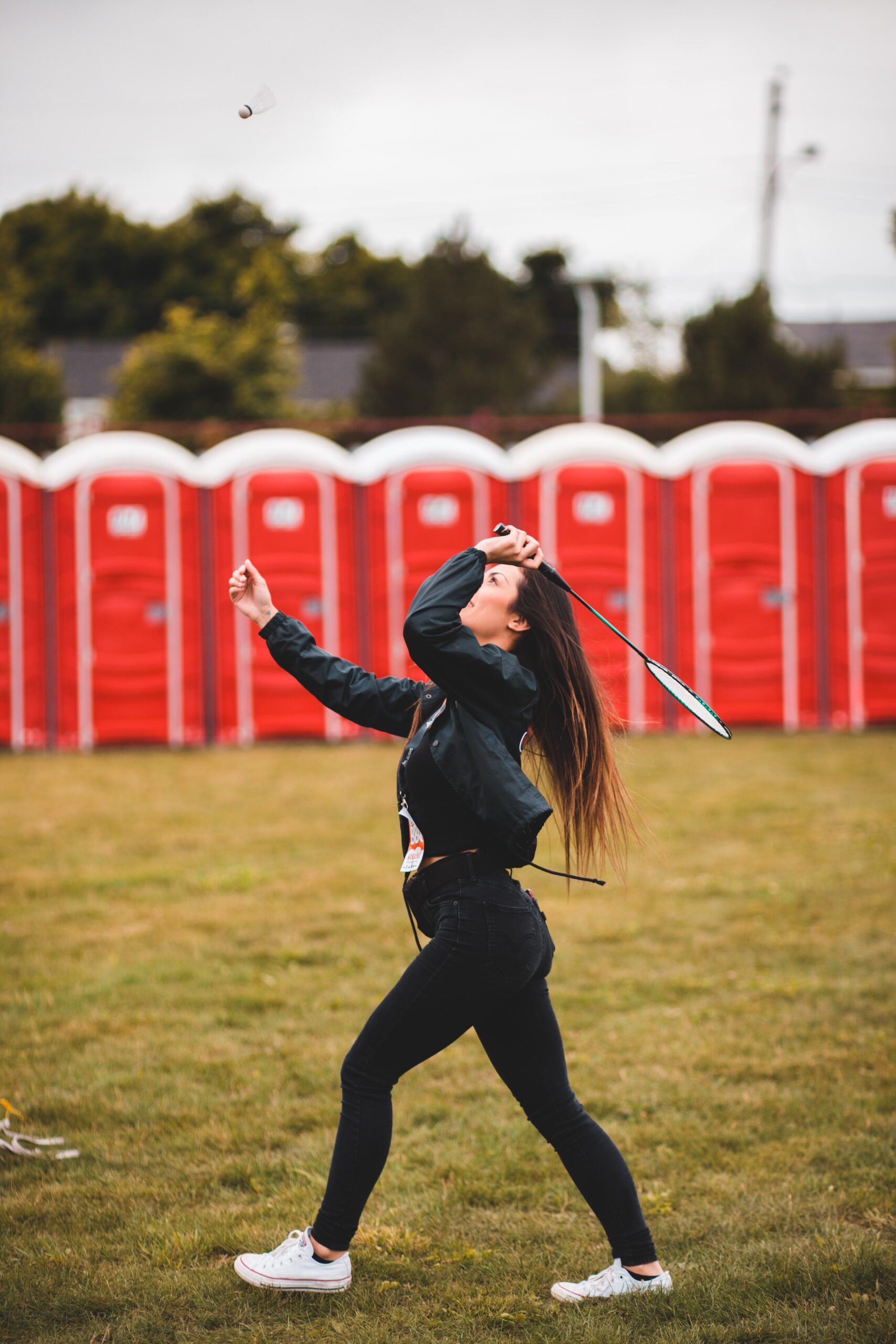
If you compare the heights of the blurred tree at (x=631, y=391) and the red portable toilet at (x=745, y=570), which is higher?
the blurred tree at (x=631, y=391)

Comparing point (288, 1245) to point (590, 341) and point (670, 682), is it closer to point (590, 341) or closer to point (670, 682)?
point (670, 682)

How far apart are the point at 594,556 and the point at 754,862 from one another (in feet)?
15.7

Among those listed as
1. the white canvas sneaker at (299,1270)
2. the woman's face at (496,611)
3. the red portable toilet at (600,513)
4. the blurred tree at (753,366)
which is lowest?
the white canvas sneaker at (299,1270)

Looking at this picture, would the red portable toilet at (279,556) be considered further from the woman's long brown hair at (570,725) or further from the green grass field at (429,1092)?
the woman's long brown hair at (570,725)

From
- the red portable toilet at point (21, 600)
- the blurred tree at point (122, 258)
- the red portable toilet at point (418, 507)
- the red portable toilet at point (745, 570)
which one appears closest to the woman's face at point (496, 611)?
the red portable toilet at point (418, 507)

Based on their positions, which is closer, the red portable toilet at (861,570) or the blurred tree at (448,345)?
the red portable toilet at (861,570)

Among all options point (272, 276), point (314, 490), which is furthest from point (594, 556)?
point (272, 276)

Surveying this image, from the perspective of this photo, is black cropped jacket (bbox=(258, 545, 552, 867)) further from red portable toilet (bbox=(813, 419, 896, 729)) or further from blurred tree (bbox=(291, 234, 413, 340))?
blurred tree (bbox=(291, 234, 413, 340))

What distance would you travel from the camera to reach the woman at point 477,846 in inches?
99.3

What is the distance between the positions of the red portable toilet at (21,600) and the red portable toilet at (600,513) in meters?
4.32

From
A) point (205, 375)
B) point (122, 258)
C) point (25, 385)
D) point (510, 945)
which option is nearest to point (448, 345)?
point (205, 375)

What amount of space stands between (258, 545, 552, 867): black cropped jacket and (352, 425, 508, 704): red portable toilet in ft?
26.9

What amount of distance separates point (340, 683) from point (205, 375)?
892 inches

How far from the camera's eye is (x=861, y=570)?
10992 millimetres
